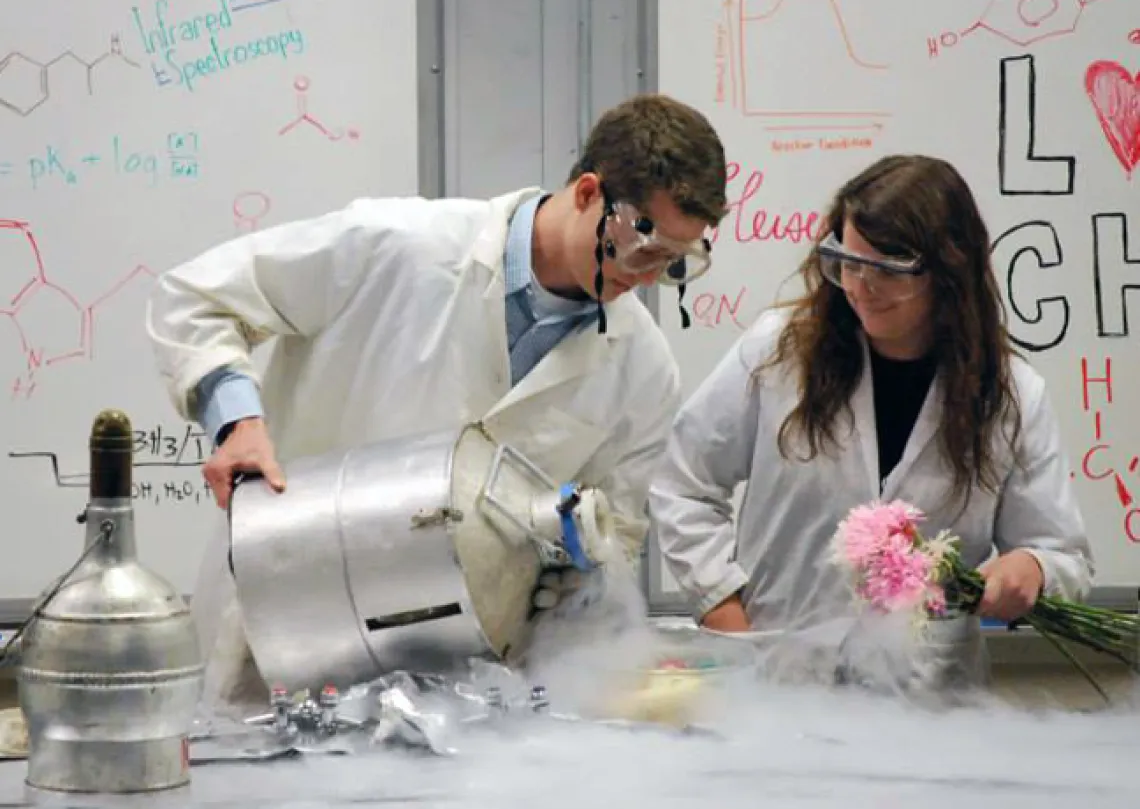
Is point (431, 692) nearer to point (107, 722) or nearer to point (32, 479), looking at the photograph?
point (107, 722)

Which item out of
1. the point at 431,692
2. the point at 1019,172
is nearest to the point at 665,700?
the point at 431,692

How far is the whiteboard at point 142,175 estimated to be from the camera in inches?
111

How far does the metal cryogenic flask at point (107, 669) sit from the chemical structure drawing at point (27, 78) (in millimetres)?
1769

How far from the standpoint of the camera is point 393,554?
4.98 feet

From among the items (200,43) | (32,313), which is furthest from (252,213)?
(32,313)

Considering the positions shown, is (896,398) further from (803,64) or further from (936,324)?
(803,64)

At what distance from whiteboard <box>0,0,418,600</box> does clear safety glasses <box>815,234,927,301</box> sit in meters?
1.03

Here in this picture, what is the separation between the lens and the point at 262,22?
112 inches

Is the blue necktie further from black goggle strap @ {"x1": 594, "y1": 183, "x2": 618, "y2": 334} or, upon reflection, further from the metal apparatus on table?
the metal apparatus on table

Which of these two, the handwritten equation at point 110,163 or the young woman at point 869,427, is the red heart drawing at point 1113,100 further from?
the handwritten equation at point 110,163

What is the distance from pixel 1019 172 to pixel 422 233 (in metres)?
1.40

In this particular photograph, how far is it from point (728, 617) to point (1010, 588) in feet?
1.46

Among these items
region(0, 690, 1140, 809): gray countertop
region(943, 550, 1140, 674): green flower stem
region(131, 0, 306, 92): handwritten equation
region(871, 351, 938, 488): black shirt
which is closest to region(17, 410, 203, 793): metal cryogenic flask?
region(0, 690, 1140, 809): gray countertop

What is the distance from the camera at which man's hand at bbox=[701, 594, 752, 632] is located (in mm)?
2223
